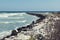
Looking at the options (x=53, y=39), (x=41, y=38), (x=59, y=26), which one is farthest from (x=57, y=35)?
(x=41, y=38)

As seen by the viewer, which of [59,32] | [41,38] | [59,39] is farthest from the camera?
[41,38]

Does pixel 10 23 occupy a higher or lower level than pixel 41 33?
lower

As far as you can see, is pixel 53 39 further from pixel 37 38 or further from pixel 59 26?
pixel 37 38

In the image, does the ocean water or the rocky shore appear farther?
the ocean water

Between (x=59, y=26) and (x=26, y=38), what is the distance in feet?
6.90

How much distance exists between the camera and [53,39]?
23.7 feet

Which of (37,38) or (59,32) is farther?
(37,38)

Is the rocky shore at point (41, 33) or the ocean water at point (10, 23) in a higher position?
the rocky shore at point (41, 33)

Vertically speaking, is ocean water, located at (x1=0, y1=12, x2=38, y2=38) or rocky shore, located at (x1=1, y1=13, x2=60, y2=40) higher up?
rocky shore, located at (x1=1, y1=13, x2=60, y2=40)

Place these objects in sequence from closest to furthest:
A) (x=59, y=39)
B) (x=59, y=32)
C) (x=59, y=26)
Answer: (x=59, y=39), (x=59, y=32), (x=59, y=26)

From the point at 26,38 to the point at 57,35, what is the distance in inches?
107

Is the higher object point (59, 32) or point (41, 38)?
point (59, 32)

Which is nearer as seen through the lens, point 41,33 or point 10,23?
point 41,33

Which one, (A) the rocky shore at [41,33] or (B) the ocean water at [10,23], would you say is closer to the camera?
(A) the rocky shore at [41,33]
